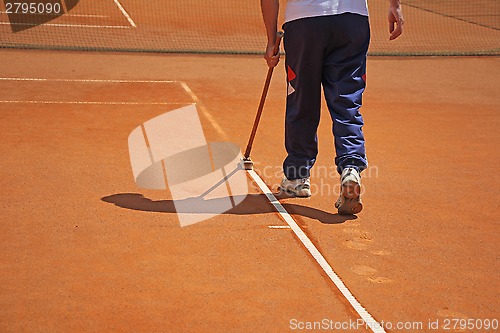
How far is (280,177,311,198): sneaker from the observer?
6340 millimetres

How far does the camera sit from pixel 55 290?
179 inches

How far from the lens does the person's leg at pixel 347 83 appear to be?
5902 millimetres

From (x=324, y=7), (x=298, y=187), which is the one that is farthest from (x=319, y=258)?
(x=324, y=7)

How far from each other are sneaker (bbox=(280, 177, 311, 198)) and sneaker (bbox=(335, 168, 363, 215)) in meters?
0.48

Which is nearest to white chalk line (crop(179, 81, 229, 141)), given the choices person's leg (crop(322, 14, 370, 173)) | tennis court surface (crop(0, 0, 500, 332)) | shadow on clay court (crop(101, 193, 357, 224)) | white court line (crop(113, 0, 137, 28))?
tennis court surface (crop(0, 0, 500, 332))

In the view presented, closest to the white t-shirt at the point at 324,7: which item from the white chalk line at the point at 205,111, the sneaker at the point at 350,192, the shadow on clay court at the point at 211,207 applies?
the sneaker at the point at 350,192

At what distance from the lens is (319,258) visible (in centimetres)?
514

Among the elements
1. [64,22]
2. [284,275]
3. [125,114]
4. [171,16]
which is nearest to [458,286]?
[284,275]

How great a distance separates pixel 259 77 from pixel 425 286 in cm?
706

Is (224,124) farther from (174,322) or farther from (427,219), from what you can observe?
(174,322)

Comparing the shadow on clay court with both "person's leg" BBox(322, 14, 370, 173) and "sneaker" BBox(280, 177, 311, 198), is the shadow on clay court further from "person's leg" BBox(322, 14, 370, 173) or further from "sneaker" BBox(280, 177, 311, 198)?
"person's leg" BBox(322, 14, 370, 173)

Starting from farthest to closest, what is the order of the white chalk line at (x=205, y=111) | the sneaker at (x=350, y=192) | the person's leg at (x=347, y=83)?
1. the white chalk line at (x=205, y=111)
2. the person's leg at (x=347, y=83)
3. the sneaker at (x=350, y=192)

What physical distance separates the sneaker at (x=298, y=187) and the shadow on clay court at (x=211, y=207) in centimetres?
18

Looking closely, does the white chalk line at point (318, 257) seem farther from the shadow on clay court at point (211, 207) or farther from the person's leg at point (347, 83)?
the person's leg at point (347, 83)
